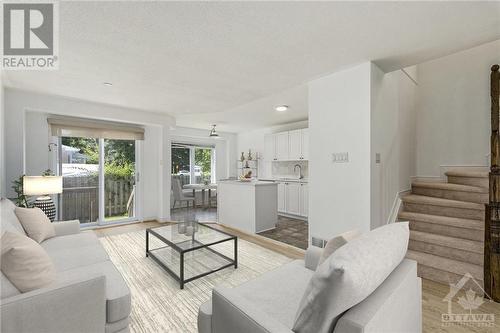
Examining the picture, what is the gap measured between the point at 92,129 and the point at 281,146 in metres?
4.36

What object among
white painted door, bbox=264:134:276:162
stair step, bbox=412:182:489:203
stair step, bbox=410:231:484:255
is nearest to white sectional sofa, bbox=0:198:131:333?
stair step, bbox=410:231:484:255

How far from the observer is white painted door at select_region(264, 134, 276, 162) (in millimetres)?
6492

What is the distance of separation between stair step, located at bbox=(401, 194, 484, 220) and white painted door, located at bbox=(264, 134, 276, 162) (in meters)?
3.65

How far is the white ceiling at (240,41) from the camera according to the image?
1642 mm

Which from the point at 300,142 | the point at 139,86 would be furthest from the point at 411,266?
the point at 300,142

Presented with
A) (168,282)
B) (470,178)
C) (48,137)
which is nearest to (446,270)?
(470,178)

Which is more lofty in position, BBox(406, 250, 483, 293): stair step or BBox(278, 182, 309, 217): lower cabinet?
BBox(278, 182, 309, 217): lower cabinet

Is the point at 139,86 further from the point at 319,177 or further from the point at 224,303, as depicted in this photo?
the point at 224,303

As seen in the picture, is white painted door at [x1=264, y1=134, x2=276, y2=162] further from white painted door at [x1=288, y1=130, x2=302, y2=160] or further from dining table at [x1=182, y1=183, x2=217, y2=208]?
dining table at [x1=182, y1=183, x2=217, y2=208]

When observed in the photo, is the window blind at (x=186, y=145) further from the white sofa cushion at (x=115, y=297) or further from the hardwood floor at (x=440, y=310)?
the hardwood floor at (x=440, y=310)

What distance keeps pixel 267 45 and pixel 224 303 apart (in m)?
2.10

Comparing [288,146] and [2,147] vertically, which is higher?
[288,146]

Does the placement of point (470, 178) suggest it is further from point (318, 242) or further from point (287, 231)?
point (287, 231)

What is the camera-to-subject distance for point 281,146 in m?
6.25
